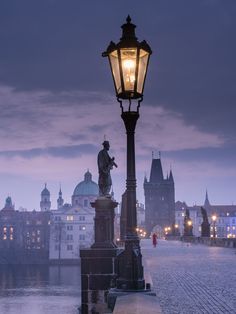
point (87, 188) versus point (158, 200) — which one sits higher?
point (87, 188)

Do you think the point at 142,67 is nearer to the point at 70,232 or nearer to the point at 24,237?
the point at 70,232

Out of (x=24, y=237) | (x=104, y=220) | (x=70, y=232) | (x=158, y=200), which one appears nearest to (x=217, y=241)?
(x=104, y=220)

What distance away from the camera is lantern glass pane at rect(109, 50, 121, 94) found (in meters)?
8.45

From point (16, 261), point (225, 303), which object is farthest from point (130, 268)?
point (16, 261)

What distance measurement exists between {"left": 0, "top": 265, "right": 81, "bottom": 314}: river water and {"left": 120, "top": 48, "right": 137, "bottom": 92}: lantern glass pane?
56.1m

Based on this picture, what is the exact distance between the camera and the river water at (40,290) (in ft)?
215

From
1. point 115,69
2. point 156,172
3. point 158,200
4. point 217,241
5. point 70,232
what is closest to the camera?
point 115,69

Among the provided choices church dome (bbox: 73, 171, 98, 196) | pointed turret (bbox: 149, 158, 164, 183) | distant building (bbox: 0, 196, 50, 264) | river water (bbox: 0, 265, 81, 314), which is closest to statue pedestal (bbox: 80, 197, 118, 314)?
river water (bbox: 0, 265, 81, 314)

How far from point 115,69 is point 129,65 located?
0.94 ft

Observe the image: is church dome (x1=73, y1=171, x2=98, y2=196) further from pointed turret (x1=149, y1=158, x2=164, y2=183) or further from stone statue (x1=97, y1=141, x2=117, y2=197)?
stone statue (x1=97, y1=141, x2=117, y2=197)

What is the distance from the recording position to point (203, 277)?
58.4 ft

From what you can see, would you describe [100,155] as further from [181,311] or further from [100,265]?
[181,311]

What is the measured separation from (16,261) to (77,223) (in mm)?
23011

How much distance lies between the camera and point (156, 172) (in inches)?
7101
